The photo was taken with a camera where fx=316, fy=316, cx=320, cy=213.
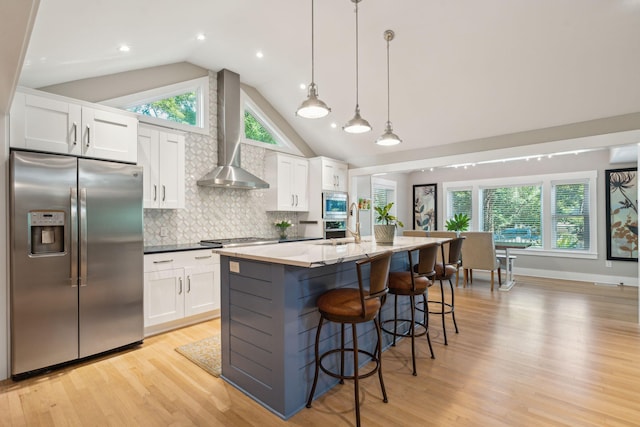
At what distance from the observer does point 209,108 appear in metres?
4.70

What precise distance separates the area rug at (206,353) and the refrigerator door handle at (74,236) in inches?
45.7

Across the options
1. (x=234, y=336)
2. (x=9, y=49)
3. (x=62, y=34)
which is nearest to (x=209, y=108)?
(x=62, y=34)

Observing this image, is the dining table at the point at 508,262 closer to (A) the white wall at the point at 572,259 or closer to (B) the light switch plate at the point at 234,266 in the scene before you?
(A) the white wall at the point at 572,259

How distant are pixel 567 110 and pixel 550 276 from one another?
4032 mm

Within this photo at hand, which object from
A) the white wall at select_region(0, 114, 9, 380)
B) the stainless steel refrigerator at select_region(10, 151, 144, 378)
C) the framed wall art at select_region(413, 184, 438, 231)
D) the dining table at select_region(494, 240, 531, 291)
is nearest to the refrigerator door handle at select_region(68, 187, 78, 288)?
the stainless steel refrigerator at select_region(10, 151, 144, 378)

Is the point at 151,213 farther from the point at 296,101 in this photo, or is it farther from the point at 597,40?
the point at 597,40

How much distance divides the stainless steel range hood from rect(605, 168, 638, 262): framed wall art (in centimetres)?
646

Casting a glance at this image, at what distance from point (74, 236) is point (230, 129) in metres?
2.58

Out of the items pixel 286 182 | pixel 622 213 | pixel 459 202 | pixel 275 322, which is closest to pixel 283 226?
pixel 286 182

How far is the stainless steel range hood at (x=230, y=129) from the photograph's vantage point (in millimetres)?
4605

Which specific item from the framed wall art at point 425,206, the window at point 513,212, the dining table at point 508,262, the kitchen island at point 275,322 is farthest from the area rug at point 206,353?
the window at point 513,212

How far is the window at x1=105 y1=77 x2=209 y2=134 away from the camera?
4.00 metres

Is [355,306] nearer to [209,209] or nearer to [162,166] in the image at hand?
[162,166]

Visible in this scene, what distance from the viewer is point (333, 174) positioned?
604 cm
